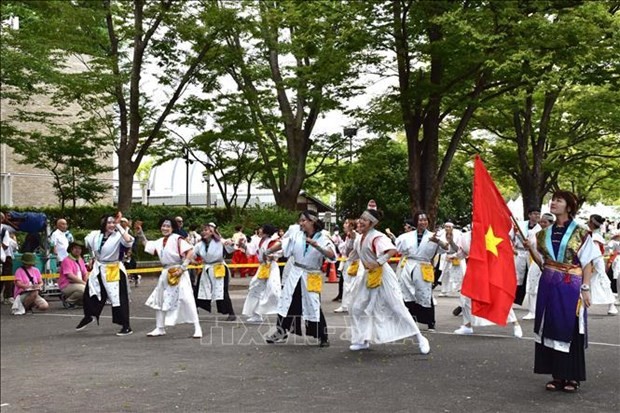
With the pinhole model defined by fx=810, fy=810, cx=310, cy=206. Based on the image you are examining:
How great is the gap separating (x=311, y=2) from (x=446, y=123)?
456 inches

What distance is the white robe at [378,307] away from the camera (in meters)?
A: 9.63

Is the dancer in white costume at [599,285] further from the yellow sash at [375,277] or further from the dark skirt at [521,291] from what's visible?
the yellow sash at [375,277]

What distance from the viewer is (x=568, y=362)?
7367mm

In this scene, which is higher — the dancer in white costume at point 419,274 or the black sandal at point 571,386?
the dancer in white costume at point 419,274

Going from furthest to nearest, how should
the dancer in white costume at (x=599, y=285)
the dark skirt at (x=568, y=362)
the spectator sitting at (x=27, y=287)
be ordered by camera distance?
the spectator sitting at (x=27, y=287) < the dancer in white costume at (x=599, y=285) < the dark skirt at (x=568, y=362)

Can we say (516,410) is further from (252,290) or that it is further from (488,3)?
(488,3)

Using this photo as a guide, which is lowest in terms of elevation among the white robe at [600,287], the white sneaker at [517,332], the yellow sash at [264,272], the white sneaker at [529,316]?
the white sneaker at [529,316]

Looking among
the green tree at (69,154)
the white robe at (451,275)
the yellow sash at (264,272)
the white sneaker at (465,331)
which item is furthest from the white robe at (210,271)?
the green tree at (69,154)

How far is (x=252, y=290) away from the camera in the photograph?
525 inches

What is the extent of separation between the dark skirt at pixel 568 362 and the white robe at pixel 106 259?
20.9 ft

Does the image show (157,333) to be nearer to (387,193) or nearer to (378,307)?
(378,307)

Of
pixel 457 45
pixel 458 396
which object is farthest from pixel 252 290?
pixel 457 45

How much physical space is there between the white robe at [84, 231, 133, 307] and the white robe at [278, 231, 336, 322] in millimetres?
2531

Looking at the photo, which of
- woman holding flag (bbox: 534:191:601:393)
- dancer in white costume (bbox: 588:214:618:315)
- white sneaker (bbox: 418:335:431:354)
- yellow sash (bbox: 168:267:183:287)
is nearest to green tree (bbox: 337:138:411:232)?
dancer in white costume (bbox: 588:214:618:315)
